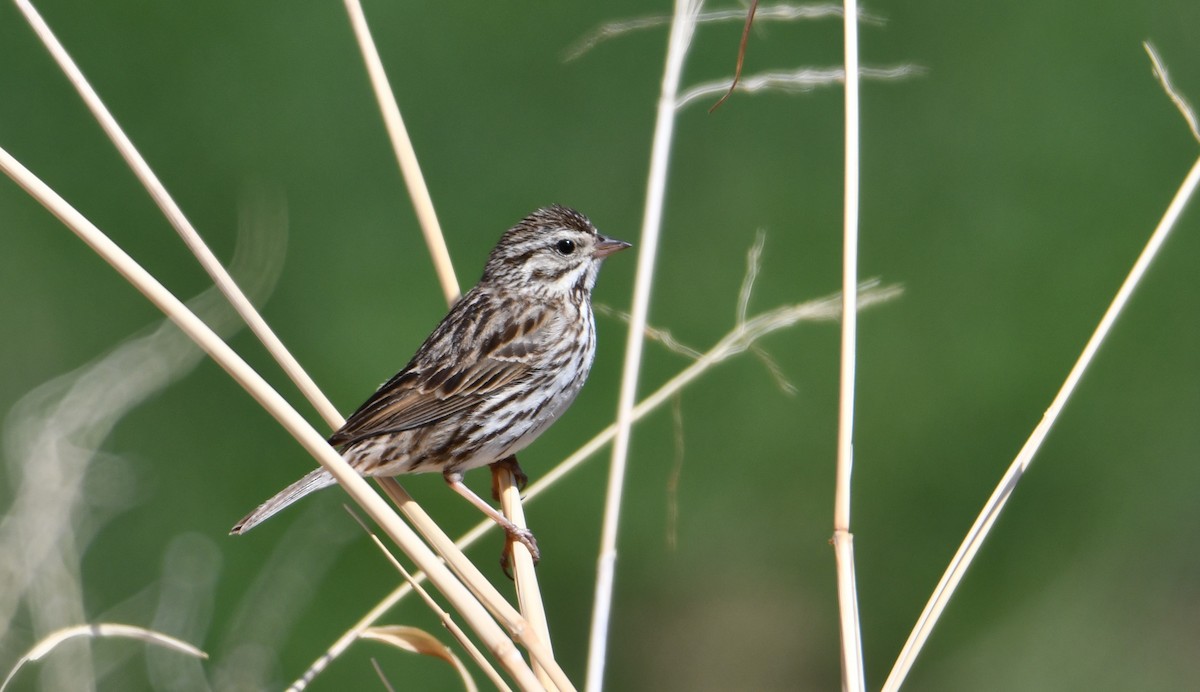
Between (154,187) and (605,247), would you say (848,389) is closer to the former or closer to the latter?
(154,187)

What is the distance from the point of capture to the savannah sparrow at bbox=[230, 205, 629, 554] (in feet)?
14.4

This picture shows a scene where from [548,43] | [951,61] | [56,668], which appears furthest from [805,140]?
[56,668]

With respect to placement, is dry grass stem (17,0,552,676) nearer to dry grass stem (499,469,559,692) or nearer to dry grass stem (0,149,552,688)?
dry grass stem (499,469,559,692)

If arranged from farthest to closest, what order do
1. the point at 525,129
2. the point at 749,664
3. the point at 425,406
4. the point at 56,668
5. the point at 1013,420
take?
1. the point at 525,129
2. the point at 1013,420
3. the point at 749,664
4. the point at 425,406
5. the point at 56,668

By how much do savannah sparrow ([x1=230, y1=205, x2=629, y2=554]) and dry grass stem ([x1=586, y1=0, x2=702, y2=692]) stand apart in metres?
1.10

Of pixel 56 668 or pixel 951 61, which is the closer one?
pixel 56 668

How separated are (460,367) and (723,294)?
2.82 meters

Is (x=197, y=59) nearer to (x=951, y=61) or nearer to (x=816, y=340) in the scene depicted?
(x=816, y=340)

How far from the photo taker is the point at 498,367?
4.59 metres

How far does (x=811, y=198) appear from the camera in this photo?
7.42 meters

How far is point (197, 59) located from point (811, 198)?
3397 mm

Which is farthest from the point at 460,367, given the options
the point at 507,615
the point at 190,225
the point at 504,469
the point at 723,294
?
the point at 723,294

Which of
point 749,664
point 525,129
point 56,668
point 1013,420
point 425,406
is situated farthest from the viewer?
point 525,129

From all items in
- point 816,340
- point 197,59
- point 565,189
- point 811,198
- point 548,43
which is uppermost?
point 197,59
